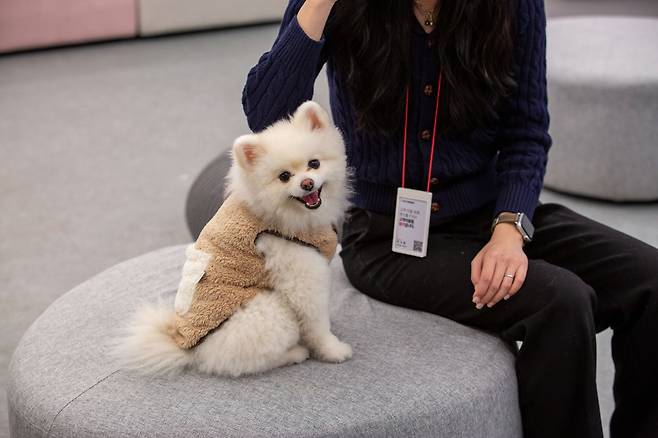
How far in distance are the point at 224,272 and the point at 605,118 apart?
1641 mm

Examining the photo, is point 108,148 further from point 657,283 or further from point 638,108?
point 657,283

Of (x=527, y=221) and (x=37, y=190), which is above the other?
(x=527, y=221)

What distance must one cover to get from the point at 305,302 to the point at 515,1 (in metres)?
0.61

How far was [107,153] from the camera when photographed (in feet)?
9.91

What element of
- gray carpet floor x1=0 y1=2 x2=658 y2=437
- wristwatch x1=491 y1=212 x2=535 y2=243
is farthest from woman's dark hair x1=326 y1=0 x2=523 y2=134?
gray carpet floor x1=0 y1=2 x2=658 y2=437

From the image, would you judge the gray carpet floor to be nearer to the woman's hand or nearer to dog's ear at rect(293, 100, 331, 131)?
the woman's hand

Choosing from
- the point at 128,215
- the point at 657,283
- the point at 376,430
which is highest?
the point at 657,283

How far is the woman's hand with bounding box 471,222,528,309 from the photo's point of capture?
1232mm

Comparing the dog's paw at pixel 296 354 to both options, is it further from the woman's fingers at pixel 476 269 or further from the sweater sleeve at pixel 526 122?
the sweater sleeve at pixel 526 122

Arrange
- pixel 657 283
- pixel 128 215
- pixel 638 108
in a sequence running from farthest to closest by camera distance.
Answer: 1. pixel 128 215
2. pixel 638 108
3. pixel 657 283

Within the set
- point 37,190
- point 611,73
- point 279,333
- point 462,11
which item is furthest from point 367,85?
point 37,190

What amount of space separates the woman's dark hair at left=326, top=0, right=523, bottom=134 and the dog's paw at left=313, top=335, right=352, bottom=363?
0.36 m

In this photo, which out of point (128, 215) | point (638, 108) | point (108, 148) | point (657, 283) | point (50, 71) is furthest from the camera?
point (50, 71)

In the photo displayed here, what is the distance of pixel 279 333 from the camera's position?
1.16 metres
